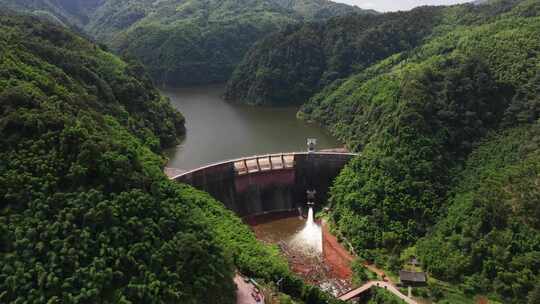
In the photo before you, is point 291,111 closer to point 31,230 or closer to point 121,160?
point 121,160

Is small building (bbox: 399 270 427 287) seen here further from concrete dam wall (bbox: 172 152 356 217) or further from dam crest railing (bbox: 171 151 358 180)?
dam crest railing (bbox: 171 151 358 180)

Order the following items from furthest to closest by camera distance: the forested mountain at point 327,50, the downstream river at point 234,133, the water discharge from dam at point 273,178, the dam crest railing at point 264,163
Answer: the forested mountain at point 327,50 → the downstream river at point 234,133 → the dam crest railing at point 264,163 → the water discharge from dam at point 273,178

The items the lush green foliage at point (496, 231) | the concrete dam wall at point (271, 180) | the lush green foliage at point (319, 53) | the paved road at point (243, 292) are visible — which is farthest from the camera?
the lush green foliage at point (319, 53)

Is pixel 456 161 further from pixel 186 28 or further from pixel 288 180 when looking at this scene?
pixel 186 28

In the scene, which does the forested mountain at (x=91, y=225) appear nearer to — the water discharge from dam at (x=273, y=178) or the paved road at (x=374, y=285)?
the paved road at (x=374, y=285)

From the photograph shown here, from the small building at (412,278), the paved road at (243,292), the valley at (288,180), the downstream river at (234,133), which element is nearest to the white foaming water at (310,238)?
the valley at (288,180)

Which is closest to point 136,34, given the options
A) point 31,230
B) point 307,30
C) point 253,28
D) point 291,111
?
point 253,28

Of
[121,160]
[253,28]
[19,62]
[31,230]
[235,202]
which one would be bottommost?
[235,202]

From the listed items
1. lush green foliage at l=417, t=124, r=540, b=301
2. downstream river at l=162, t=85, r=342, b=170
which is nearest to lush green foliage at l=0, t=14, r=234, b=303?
lush green foliage at l=417, t=124, r=540, b=301
